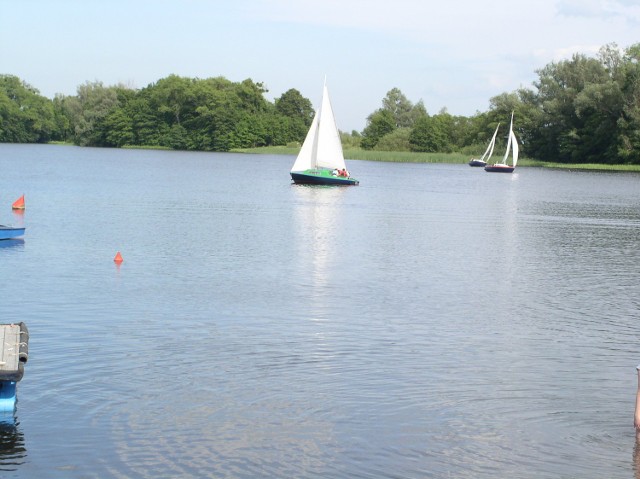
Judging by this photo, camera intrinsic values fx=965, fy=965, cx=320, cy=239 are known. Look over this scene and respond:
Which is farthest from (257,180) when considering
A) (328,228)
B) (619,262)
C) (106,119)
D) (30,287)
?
(106,119)

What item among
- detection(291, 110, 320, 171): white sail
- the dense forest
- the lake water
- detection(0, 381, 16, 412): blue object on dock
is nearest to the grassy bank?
the dense forest

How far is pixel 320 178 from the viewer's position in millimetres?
70062

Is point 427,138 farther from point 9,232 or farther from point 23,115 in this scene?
point 9,232

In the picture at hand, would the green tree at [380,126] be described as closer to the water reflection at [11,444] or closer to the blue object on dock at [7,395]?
the blue object on dock at [7,395]

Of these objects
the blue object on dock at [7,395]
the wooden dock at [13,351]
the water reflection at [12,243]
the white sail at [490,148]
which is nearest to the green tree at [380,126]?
the white sail at [490,148]

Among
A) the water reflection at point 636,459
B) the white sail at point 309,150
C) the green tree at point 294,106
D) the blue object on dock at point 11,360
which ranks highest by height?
the green tree at point 294,106

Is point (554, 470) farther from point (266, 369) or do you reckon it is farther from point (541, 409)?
point (266, 369)

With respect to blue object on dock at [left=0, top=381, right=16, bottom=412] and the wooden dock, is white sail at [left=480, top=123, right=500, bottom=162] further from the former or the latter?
blue object on dock at [left=0, top=381, right=16, bottom=412]

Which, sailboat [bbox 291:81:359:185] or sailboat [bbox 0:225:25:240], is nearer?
sailboat [bbox 0:225:25:240]

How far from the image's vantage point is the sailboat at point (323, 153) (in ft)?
225

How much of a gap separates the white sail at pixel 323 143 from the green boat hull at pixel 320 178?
69cm

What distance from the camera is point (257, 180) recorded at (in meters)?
83.1

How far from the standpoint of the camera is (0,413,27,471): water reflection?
464 inches

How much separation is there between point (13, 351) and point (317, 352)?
258 inches
